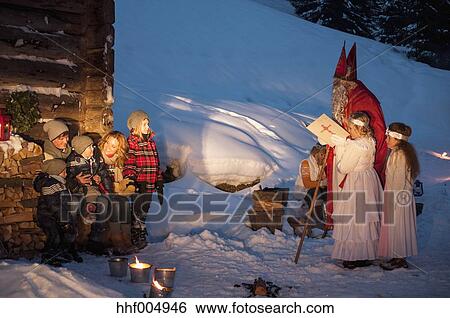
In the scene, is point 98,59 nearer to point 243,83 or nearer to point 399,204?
point 399,204

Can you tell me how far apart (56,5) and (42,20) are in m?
0.26

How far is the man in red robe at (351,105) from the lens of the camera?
21.9ft

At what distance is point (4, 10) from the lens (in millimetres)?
6809

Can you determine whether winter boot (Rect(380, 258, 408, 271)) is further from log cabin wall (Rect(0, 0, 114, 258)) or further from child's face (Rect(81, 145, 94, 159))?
log cabin wall (Rect(0, 0, 114, 258))

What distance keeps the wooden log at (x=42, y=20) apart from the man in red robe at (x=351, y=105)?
10.6 ft

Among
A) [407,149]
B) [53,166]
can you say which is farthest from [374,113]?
[53,166]

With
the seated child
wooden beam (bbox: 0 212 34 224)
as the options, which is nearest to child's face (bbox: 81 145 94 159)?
wooden beam (bbox: 0 212 34 224)

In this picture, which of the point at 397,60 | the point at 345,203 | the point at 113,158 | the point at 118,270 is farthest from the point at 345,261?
the point at 397,60

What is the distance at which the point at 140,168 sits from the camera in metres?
7.25

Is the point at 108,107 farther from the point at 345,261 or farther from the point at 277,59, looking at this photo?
the point at 277,59

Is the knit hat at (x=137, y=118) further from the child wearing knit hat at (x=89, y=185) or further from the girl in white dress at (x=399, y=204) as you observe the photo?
the girl in white dress at (x=399, y=204)

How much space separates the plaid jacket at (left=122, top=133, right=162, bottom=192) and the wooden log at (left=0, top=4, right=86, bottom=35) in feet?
5.08

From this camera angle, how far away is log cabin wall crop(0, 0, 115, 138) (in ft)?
22.6

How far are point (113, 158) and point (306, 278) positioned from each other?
267cm
